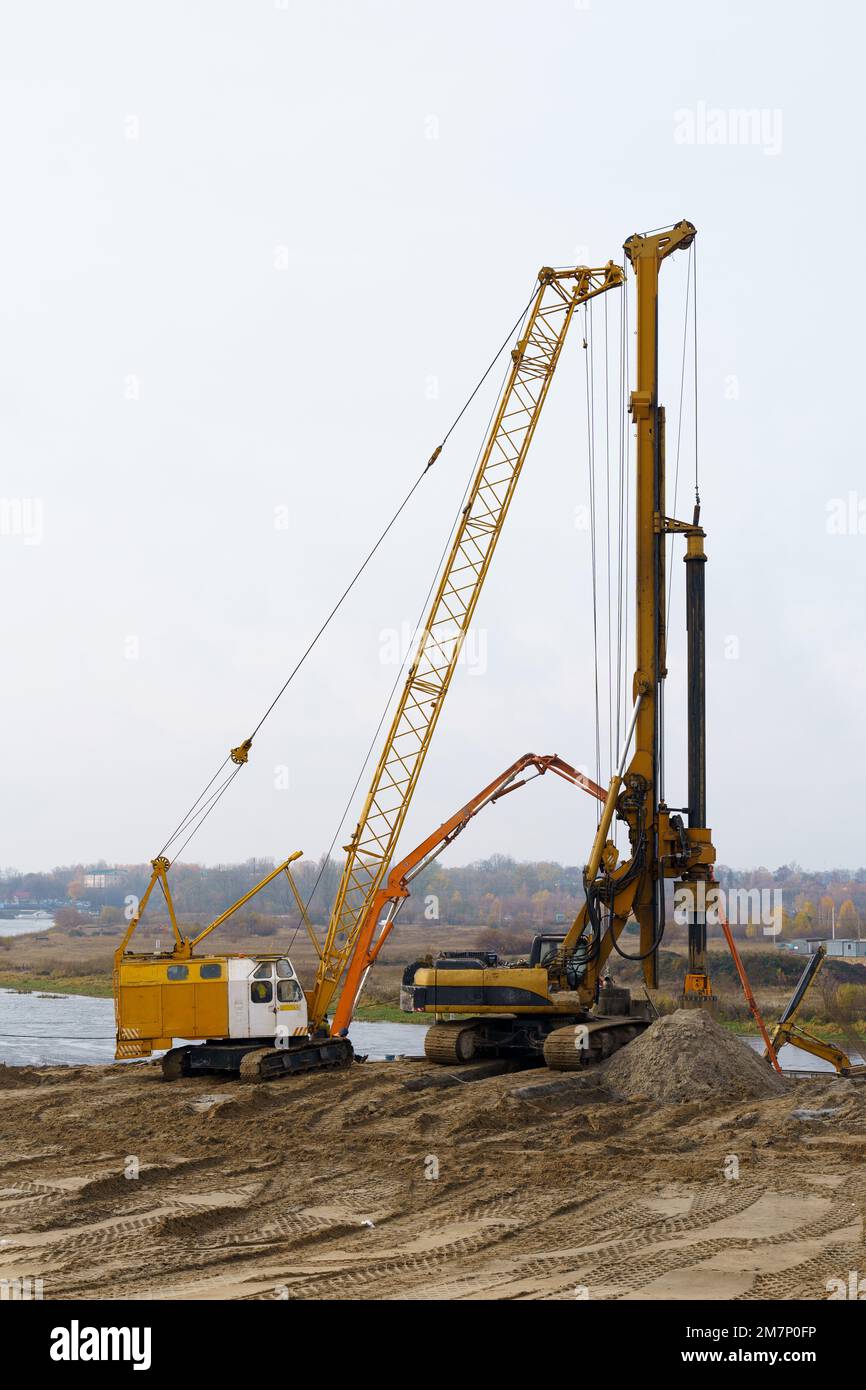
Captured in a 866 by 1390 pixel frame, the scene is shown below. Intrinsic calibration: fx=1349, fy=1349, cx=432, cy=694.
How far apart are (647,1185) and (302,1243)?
4.39 meters

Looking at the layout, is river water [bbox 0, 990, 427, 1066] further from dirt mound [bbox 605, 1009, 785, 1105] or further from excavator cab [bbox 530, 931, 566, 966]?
dirt mound [bbox 605, 1009, 785, 1105]

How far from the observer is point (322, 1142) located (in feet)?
59.1

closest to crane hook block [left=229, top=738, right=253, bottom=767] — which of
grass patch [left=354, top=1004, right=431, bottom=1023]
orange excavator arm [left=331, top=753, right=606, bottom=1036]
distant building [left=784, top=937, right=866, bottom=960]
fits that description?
orange excavator arm [left=331, top=753, right=606, bottom=1036]

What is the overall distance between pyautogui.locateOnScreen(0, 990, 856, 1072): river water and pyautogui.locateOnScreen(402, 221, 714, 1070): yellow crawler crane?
8.36 m

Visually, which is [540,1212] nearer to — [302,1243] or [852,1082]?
[302,1243]

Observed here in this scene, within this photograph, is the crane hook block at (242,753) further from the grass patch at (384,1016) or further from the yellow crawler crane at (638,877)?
the grass patch at (384,1016)

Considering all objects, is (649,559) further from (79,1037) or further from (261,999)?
(79,1037)

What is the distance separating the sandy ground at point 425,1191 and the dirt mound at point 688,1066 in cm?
49

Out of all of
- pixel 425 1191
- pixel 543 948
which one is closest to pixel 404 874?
pixel 543 948

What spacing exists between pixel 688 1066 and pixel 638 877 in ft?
18.8

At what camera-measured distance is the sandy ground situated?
11.0 m
